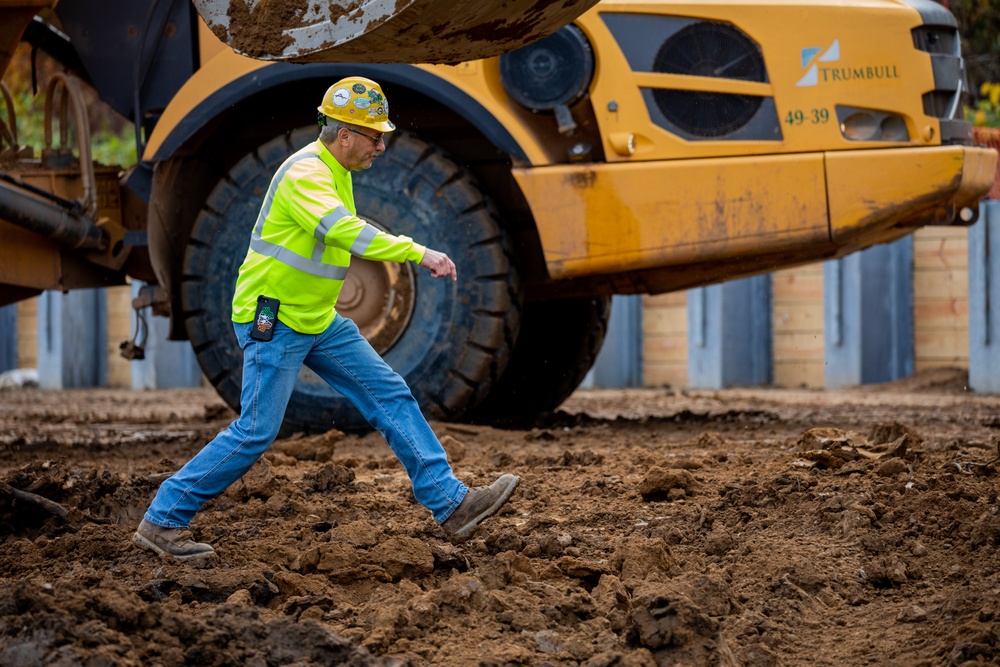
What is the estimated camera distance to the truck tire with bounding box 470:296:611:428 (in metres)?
8.80

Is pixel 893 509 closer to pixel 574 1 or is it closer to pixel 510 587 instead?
pixel 510 587

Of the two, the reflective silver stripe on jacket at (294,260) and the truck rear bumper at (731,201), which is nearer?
the reflective silver stripe on jacket at (294,260)

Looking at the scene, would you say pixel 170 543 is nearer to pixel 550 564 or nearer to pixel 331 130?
pixel 550 564

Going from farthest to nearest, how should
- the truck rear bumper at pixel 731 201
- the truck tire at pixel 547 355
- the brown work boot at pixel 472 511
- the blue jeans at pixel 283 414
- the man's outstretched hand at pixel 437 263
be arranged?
the truck tire at pixel 547 355 → the truck rear bumper at pixel 731 201 → the brown work boot at pixel 472 511 → the blue jeans at pixel 283 414 → the man's outstretched hand at pixel 437 263

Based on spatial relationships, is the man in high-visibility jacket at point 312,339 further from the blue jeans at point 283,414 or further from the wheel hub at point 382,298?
the wheel hub at point 382,298

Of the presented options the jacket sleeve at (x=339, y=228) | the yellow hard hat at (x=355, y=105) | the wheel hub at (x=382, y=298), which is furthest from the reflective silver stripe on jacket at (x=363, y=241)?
the wheel hub at (x=382, y=298)

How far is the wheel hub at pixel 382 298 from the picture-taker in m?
7.17

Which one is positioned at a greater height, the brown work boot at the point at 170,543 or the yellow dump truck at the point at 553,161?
the yellow dump truck at the point at 553,161

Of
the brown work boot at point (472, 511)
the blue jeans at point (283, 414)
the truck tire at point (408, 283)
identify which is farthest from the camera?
the truck tire at point (408, 283)

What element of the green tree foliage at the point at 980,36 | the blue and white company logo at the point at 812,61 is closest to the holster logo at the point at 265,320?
the blue and white company logo at the point at 812,61

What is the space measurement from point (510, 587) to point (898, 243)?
1008cm

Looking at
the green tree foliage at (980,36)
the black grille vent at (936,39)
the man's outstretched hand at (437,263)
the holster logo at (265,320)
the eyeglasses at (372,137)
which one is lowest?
the holster logo at (265,320)

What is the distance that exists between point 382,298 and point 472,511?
9.28 feet

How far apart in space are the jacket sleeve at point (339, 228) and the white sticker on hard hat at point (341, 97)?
0.98 feet
